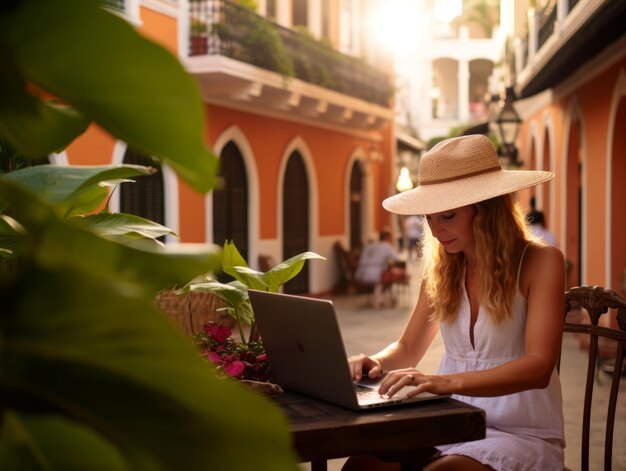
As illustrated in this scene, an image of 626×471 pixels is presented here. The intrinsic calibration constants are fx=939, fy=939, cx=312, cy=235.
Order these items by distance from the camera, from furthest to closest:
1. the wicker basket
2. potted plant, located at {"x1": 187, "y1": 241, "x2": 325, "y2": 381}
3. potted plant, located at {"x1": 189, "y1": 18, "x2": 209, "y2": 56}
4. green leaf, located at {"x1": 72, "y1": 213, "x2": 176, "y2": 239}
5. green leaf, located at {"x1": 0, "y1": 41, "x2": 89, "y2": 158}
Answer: potted plant, located at {"x1": 189, "y1": 18, "x2": 209, "y2": 56} → the wicker basket → potted plant, located at {"x1": 187, "y1": 241, "x2": 325, "y2": 381} → green leaf, located at {"x1": 72, "y1": 213, "x2": 176, "y2": 239} → green leaf, located at {"x1": 0, "y1": 41, "x2": 89, "y2": 158}

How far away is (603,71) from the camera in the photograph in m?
11.1

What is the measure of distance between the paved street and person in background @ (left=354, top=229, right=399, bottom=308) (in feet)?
1.28

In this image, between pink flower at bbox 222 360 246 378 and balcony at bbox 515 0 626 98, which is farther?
balcony at bbox 515 0 626 98

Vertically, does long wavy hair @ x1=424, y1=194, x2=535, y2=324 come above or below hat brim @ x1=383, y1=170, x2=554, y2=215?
below

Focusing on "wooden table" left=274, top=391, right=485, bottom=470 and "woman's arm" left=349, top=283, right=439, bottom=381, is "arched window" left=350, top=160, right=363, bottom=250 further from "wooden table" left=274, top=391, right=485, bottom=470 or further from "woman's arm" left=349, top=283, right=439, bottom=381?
"wooden table" left=274, top=391, right=485, bottom=470

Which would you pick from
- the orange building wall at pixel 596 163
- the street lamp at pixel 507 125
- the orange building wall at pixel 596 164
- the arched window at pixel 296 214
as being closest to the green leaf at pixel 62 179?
the orange building wall at pixel 596 163

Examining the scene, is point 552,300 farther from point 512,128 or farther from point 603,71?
point 512,128

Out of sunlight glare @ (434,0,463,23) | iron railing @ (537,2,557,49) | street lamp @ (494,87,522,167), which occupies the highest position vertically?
iron railing @ (537,2,557,49)

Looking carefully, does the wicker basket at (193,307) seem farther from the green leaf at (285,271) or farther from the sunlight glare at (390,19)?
the sunlight glare at (390,19)

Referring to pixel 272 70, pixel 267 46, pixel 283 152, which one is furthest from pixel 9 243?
pixel 283 152

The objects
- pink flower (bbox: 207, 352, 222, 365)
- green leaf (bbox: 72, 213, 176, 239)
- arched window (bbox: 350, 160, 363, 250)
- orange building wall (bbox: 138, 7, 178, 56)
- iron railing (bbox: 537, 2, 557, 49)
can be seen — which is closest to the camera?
green leaf (bbox: 72, 213, 176, 239)

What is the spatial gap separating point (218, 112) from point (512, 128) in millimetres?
4322

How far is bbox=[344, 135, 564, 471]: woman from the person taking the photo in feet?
8.11

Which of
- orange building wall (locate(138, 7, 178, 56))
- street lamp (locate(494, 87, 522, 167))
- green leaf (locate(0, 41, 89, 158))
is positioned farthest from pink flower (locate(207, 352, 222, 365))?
street lamp (locate(494, 87, 522, 167))
